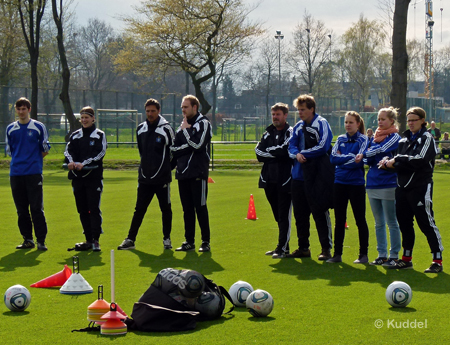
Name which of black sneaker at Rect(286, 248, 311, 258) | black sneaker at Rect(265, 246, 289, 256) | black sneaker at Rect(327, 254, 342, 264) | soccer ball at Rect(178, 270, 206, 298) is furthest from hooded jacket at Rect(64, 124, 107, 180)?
soccer ball at Rect(178, 270, 206, 298)

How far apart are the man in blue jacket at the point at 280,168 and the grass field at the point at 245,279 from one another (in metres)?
0.38

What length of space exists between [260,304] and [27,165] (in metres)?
4.94

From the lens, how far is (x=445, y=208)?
44.5 ft

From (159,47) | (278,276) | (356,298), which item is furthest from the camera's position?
(159,47)

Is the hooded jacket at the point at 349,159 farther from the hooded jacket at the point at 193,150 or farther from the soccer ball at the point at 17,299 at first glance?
the soccer ball at the point at 17,299

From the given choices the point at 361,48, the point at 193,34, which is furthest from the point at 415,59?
the point at 193,34

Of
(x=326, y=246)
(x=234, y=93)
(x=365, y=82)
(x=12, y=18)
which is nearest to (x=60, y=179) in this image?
(x=326, y=246)

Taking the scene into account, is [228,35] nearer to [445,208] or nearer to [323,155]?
[445,208]

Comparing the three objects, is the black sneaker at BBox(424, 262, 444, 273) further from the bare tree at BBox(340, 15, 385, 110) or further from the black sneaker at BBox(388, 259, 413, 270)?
the bare tree at BBox(340, 15, 385, 110)

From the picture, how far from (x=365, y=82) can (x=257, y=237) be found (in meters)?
57.7

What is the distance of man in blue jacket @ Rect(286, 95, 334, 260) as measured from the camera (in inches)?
321

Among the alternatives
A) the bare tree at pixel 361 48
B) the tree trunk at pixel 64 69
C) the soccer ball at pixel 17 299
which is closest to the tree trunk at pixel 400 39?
the tree trunk at pixel 64 69

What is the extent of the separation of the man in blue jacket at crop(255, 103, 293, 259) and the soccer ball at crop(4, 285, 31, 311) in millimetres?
3597

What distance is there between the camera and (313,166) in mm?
8164
